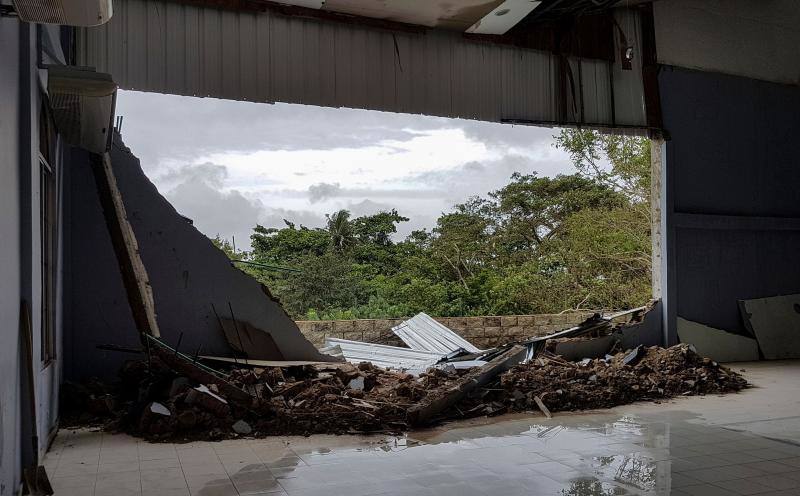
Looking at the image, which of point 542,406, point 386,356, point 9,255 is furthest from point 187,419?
point 386,356

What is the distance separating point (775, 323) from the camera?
1188 centimetres

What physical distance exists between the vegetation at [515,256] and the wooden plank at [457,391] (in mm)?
6610

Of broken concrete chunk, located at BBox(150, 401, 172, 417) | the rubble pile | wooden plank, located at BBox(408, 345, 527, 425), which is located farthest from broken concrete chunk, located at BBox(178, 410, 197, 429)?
the rubble pile

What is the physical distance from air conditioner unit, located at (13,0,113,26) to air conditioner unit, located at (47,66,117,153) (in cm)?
174

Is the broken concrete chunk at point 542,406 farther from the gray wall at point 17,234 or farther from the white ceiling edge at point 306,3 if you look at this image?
the white ceiling edge at point 306,3

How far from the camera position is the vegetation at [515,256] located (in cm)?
1587

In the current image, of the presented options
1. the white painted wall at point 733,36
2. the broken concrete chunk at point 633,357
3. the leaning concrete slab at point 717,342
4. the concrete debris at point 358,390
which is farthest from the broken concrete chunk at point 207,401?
the white painted wall at point 733,36

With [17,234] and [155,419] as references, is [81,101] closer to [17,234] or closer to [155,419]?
[17,234]

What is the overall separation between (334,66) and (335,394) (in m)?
4.53

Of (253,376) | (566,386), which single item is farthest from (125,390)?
(566,386)

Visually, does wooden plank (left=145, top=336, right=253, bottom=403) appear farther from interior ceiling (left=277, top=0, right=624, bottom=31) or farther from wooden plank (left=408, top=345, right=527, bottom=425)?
interior ceiling (left=277, top=0, right=624, bottom=31)

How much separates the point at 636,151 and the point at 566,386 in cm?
962

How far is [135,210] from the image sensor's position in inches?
313

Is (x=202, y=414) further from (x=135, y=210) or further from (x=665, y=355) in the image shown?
(x=665, y=355)
